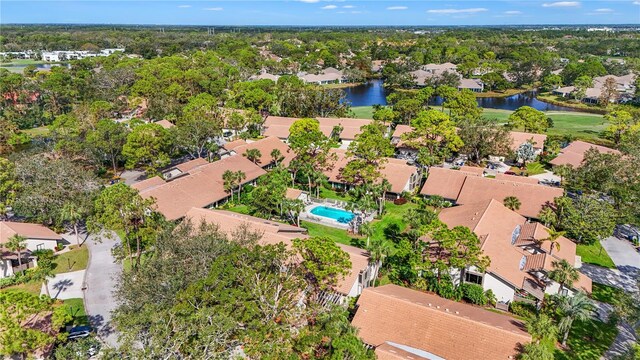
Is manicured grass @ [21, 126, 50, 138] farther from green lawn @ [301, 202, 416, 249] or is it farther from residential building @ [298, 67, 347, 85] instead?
residential building @ [298, 67, 347, 85]

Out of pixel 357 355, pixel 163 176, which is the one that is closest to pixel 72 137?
pixel 163 176

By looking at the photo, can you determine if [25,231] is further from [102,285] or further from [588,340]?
[588,340]

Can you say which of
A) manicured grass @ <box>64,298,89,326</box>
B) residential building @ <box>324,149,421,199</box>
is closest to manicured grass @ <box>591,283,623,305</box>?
residential building @ <box>324,149,421,199</box>

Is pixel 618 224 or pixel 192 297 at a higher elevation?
pixel 192 297

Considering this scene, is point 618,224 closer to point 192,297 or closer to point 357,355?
point 357,355

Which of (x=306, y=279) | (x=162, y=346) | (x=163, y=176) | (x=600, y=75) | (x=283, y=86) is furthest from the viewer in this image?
(x=600, y=75)

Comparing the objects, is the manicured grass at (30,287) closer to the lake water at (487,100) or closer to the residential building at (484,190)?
the residential building at (484,190)
